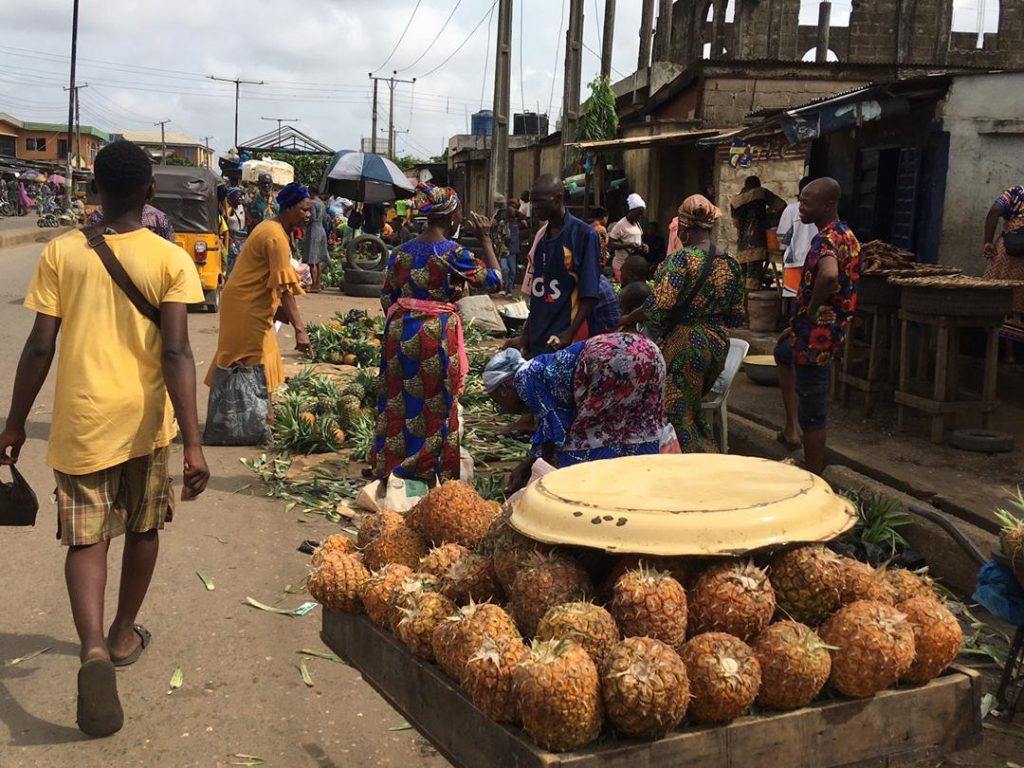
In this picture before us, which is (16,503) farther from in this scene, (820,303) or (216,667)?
(820,303)

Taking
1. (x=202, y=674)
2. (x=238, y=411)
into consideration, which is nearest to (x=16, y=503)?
(x=202, y=674)

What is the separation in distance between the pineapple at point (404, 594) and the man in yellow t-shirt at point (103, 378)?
125 centimetres

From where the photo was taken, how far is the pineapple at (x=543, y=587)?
8.21ft

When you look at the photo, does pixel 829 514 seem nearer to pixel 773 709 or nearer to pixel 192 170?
pixel 773 709

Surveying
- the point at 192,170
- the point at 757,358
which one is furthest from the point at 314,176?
the point at 757,358

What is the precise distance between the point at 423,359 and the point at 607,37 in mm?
18883

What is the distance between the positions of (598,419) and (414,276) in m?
2.19

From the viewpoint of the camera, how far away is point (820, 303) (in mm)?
6344

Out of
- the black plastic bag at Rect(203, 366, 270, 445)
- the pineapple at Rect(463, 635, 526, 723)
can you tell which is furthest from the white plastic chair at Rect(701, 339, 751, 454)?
the pineapple at Rect(463, 635, 526, 723)

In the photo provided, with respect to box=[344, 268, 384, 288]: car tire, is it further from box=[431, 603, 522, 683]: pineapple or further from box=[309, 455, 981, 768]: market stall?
box=[431, 603, 522, 683]: pineapple

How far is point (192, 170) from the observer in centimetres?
1731

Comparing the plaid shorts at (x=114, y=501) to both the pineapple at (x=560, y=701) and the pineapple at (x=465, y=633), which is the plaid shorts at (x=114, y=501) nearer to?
the pineapple at (x=465, y=633)

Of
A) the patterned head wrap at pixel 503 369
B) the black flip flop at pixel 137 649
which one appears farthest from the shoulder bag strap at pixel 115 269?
the black flip flop at pixel 137 649

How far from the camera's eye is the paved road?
3.62 m
